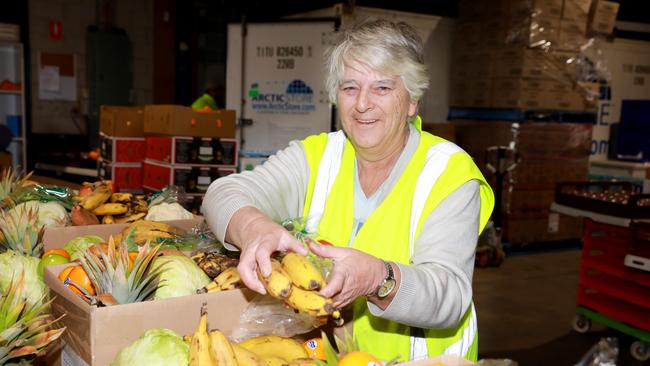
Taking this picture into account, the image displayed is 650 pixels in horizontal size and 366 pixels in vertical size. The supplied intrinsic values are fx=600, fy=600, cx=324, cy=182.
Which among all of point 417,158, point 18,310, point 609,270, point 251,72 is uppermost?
point 251,72

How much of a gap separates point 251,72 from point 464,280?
5690 millimetres

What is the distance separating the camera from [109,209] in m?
2.48

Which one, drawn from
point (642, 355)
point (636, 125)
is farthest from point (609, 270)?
point (636, 125)

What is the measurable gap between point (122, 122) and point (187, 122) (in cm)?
82

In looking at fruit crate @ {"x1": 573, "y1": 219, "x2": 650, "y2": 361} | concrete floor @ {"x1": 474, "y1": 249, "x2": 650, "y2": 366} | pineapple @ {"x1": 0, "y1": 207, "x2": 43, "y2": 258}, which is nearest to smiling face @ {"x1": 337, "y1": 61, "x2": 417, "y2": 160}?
pineapple @ {"x1": 0, "y1": 207, "x2": 43, "y2": 258}

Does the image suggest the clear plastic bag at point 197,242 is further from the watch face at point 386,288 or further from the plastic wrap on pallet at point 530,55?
the plastic wrap on pallet at point 530,55

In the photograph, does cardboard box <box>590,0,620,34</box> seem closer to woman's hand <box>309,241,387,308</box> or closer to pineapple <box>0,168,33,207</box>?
pineapple <box>0,168,33,207</box>

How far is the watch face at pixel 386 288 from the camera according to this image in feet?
3.98

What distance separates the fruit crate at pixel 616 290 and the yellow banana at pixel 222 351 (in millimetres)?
3719

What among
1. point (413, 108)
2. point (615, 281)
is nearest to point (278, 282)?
point (413, 108)

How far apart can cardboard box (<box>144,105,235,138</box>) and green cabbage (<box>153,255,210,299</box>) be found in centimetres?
405

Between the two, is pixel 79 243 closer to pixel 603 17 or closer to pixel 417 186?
pixel 417 186

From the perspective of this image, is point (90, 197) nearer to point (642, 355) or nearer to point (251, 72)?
point (642, 355)

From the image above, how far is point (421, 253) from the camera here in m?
1.42
